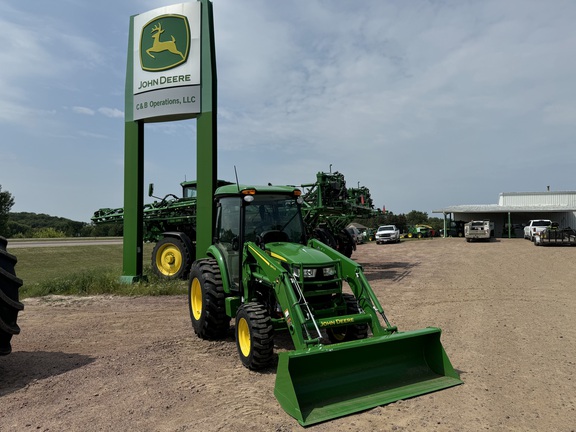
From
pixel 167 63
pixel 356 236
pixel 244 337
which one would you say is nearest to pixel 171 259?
pixel 167 63

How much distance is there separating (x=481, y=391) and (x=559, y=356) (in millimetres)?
1993

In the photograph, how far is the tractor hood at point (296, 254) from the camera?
5414mm

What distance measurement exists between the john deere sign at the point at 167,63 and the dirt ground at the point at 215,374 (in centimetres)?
561

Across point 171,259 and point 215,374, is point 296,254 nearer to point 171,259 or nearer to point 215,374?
point 215,374

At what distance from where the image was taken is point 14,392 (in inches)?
186

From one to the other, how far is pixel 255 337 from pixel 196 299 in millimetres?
2394

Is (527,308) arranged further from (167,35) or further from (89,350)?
(167,35)

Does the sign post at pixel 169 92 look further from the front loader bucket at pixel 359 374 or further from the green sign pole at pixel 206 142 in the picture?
the front loader bucket at pixel 359 374

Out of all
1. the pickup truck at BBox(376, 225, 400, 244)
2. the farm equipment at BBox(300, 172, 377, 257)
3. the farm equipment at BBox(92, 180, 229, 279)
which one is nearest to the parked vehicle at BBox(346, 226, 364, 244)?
the pickup truck at BBox(376, 225, 400, 244)

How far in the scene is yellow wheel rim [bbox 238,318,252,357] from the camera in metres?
5.27

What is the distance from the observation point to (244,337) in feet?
17.6

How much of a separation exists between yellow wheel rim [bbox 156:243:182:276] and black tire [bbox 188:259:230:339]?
23.0 feet

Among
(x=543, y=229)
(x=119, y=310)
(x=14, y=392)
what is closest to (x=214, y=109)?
(x=119, y=310)

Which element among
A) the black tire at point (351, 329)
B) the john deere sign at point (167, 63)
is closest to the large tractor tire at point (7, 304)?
the black tire at point (351, 329)
